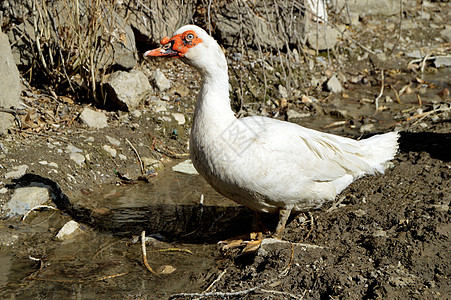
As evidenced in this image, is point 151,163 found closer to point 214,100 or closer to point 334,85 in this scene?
point 214,100

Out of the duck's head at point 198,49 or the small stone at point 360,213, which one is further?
the small stone at point 360,213

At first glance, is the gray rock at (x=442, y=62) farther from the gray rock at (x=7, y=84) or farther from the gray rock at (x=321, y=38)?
the gray rock at (x=7, y=84)

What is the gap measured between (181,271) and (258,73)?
3.80m

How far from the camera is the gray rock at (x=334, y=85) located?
6977 millimetres

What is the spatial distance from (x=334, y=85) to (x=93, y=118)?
11.6 ft

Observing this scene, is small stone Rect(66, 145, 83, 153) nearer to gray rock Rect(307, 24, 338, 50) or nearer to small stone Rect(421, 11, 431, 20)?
gray rock Rect(307, 24, 338, 50)

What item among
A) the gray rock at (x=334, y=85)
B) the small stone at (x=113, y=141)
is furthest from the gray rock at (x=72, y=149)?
the gray rock at (x=334, y=85)

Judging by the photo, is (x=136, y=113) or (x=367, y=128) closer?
(x=136, y=113)

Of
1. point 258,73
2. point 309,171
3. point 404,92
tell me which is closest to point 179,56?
point 309,171

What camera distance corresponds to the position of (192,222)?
13.9 feet

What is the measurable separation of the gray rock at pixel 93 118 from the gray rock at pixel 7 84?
2.28ft

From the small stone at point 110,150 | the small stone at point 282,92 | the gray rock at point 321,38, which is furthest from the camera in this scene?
the gray rock at point 321,38

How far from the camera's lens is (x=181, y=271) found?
344 centimetres

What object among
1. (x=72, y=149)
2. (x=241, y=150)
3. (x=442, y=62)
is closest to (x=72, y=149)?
(x=72, y=149)
